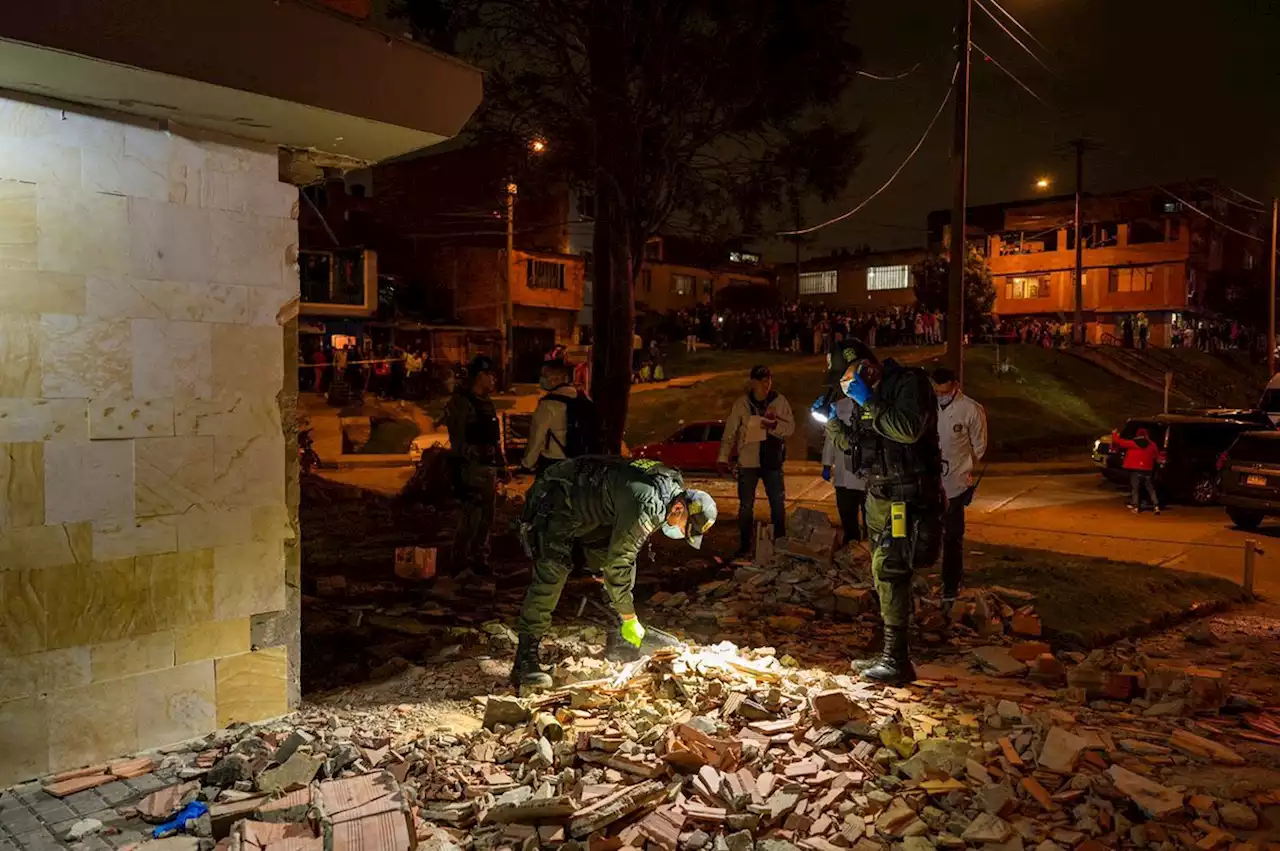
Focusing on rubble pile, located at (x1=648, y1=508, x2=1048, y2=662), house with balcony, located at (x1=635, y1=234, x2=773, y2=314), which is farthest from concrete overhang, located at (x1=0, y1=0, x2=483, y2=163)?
house with balcony, located at (x1=635, y1=234, x2=773, y2=314)

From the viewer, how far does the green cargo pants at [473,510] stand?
8000 mm

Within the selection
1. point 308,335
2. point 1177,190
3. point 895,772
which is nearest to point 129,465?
point 895,772

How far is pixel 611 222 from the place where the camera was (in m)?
13.0

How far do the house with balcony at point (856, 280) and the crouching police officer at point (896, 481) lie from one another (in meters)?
47.0

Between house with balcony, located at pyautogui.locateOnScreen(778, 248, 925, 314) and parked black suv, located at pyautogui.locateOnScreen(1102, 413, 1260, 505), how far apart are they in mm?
37392

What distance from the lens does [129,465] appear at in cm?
425

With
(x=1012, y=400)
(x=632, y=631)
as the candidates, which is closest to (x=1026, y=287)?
(x=1012, y=400)

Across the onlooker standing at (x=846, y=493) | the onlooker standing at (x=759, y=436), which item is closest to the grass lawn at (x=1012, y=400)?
the onlooker standing at (x=846, y=493)

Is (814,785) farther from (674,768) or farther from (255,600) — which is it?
(255,600)

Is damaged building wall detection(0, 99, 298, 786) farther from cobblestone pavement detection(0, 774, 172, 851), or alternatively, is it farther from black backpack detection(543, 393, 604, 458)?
black backpack detection(543, 393, 604, 458)

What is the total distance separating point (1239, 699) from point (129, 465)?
635cm

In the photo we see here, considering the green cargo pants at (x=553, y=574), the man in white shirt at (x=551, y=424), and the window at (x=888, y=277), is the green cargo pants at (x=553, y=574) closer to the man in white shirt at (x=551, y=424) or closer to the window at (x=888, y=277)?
the man in white shirt at (x=551, y=424)

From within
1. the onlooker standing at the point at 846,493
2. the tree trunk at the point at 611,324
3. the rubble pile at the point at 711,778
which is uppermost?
the tree trunk at the point at 611,324

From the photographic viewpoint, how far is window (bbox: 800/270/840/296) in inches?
2226
